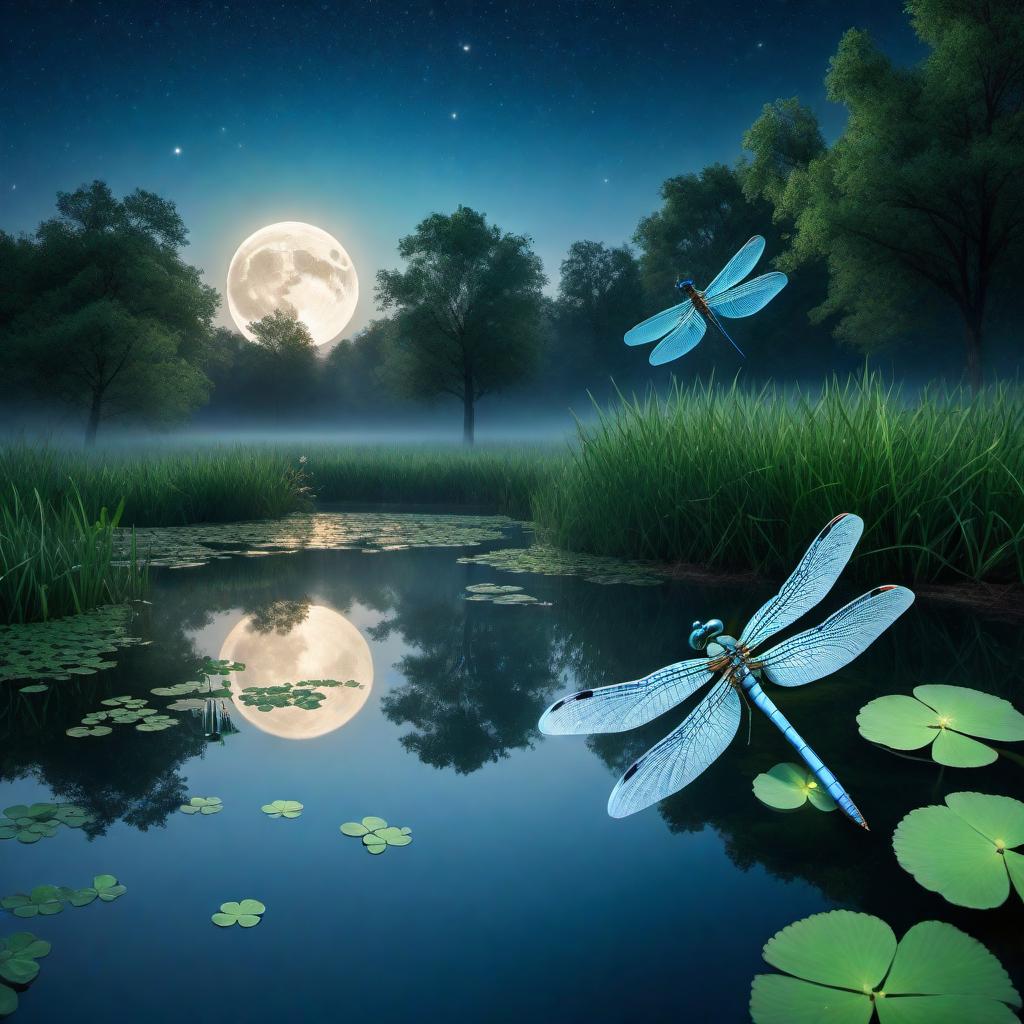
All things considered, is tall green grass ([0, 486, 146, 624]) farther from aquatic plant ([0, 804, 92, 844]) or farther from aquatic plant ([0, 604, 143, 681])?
aquatic plant ([0, 804, 92, 844])

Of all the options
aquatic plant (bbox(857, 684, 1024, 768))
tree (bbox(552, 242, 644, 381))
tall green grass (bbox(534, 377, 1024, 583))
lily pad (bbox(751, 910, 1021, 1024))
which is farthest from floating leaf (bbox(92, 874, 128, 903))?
tree (bbox(552, 242, 644, 381))

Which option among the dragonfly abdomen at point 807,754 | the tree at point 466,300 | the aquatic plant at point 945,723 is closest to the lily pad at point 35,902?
the dragonfly abdomen at point 807,754

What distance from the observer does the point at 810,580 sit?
158cm

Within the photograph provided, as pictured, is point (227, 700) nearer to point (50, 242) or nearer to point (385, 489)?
point (385, 489)

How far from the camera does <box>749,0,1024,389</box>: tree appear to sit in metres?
14.5

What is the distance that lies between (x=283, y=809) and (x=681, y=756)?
1.01 meters

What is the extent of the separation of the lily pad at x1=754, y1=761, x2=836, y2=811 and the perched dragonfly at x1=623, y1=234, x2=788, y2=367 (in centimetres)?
164

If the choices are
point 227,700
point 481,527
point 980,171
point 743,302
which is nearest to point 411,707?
point 227,700

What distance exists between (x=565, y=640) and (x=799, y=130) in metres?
22.3

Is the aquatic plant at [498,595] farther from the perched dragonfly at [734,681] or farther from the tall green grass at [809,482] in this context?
the perched dragonfly at [734,681]

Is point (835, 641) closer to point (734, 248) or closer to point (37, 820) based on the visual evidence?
point (37, 820)

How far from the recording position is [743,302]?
3.01 metres

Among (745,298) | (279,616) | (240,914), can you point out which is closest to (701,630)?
(240,914)

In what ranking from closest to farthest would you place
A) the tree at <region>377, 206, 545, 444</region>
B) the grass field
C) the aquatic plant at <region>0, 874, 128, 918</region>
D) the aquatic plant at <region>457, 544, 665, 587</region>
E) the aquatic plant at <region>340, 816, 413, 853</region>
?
1. the aquatic plant at <region>0, 874, 128, 918</region>
2. the aquatic plant at <region>340, 816, 413, 853</region>
3. the grass field
4. the aquatic plant at <region>457, 544, 665, 587</region>
5. the tree at <region>377, 206, 545, 444</region>
